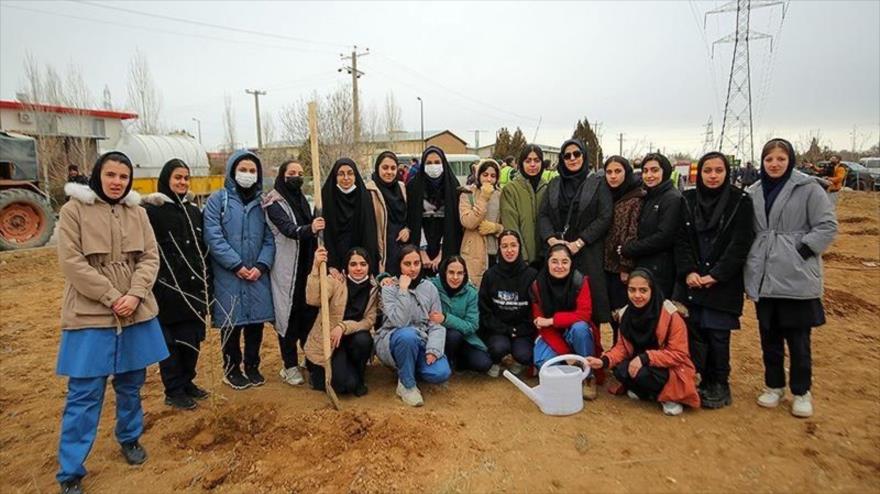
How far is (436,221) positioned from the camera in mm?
4625

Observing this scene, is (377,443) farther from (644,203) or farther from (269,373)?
(644,203)

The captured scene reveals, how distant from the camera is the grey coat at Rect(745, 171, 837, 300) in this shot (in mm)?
3236

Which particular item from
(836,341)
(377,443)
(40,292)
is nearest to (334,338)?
(377,443)

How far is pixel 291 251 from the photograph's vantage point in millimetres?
4031

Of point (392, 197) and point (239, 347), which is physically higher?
point (392, 197)

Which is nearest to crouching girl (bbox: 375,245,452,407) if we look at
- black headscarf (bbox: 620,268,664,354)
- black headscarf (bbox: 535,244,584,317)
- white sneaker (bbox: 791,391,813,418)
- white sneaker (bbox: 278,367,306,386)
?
white sneaker (bbox: 278,367,306,386)

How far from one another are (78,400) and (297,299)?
65.1 inches

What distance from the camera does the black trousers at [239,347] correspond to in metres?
4.07

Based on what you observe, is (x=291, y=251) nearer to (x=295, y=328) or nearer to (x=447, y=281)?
(x=295, y=328)

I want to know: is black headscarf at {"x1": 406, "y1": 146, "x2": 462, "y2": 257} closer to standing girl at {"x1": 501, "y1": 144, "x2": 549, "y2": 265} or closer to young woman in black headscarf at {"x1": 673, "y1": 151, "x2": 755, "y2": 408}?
standing girl at {"x1": 501, "y1": 144, "x2": 549, "y2": 265}

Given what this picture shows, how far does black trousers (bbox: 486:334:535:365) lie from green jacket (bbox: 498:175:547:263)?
72 cm

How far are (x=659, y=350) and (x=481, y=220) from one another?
1.74m

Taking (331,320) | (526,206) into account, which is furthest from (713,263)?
(331,320)

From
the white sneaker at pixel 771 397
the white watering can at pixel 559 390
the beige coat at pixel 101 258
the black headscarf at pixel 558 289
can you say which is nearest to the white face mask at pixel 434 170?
the black headscarf at pixel 558 289
